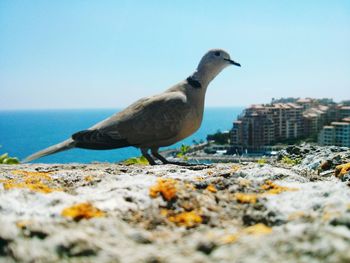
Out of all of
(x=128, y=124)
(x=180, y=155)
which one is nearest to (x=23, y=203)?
(x=128, y=124)

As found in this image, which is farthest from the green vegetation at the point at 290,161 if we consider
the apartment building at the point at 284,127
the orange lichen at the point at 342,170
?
the apartment building at the point at 284,127

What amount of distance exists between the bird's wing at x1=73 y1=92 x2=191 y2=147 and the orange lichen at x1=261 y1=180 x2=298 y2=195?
4.30 meters

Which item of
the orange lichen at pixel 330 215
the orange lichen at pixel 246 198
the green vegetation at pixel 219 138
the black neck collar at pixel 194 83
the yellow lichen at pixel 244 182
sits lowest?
the green vegetation at pixel 219 138

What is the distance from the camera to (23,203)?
1824mm

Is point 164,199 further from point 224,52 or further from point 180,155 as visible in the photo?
point 224,52

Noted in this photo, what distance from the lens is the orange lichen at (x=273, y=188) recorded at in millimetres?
2002

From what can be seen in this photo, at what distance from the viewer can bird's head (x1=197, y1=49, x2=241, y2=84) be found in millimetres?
7500

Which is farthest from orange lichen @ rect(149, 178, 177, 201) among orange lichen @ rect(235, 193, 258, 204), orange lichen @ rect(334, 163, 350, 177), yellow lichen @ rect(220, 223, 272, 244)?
orange lichen @ rect(334, 163, 350, 177)

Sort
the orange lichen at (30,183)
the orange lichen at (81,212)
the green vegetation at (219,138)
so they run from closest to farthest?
the orange lichen at (81,212) → the orange lichen at (30,183) → the green vegetation at (219,138)

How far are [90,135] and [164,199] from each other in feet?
16.0

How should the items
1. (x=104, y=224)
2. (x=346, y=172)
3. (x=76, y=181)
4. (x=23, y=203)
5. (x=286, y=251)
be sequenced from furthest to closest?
(x=346, y=172), (x=76, y=181), (x=23, y=203), (x=104, y=224), (x=286, y=251)

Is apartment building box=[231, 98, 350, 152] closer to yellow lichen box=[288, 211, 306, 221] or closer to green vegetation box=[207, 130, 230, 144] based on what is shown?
green vegetation box=[207, 130, 230, 144]

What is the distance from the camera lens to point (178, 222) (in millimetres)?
1667

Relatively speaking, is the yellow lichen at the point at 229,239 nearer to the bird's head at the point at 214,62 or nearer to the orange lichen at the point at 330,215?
the orange lichen at the point at 330,215
